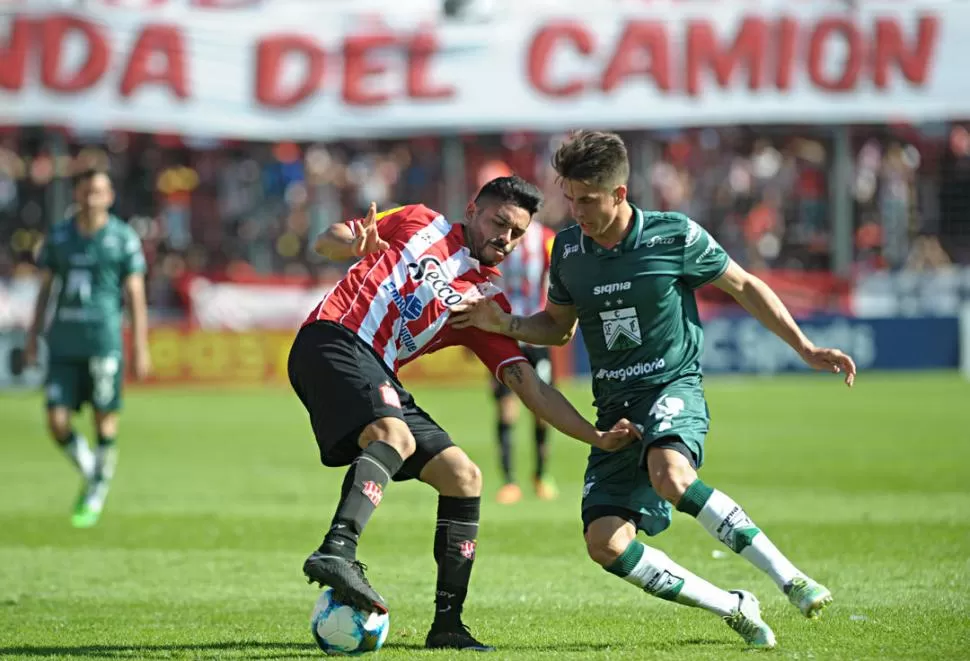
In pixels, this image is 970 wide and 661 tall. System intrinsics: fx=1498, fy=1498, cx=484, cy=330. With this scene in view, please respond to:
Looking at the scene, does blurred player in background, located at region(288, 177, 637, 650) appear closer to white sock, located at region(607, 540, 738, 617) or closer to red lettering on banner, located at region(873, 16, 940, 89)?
white sock, located at region(607, 540, 738, 617)

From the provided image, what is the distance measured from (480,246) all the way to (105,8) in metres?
22.0

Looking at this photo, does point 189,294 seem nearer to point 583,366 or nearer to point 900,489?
point 583,366

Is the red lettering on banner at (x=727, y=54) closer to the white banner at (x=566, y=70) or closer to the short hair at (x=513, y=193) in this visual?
the white banner at (x=566, y=70)

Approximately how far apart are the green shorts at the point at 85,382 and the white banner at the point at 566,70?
16181 millimetres

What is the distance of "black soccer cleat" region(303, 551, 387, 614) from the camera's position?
6.26 metres

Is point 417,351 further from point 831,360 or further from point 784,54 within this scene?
point 784,54

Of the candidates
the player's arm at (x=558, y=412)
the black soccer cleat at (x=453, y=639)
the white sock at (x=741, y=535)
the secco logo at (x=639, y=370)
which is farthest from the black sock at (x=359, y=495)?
the white sock at (x=741, y=535)

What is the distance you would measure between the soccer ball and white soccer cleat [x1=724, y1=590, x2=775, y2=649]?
62.6 inches

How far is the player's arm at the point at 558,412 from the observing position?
6812 millimetres

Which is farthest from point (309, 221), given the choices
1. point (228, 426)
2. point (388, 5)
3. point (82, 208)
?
point (82, 208)

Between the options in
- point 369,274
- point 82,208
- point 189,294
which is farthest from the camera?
point 189,294

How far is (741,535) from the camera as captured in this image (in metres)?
6.43

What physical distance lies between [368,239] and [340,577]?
171cm

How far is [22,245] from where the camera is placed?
2656 centimetres
